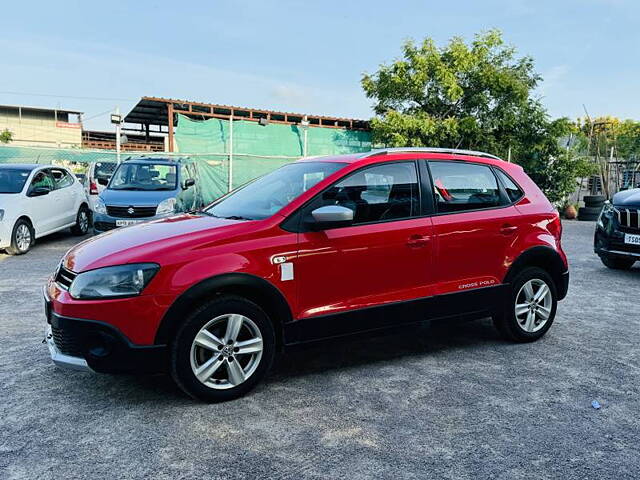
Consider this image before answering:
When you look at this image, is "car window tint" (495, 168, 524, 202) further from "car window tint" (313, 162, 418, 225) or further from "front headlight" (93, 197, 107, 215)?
"front headlight" (93, 197, 107, 215)

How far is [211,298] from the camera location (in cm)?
345

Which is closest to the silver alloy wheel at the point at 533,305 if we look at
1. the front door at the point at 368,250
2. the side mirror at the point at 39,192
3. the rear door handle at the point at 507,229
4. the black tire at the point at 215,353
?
the rear door handle at the point at 507,229

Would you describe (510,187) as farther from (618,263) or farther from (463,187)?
(618,263)

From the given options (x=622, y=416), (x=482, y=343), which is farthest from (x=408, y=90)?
(x=622, y=416)

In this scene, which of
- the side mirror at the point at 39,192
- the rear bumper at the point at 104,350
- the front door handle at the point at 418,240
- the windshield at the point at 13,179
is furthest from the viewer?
the side mirror at the point at 39,192

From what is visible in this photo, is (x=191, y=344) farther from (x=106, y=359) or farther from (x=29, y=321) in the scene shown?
(x=29, y=321)

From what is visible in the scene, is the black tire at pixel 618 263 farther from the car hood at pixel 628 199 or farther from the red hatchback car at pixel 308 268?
the red hatchback car at pixel 308 268

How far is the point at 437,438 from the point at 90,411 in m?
2.10

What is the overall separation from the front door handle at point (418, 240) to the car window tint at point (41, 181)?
8785 mm

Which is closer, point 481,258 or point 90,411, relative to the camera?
point 90,411

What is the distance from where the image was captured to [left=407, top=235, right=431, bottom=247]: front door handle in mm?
4090

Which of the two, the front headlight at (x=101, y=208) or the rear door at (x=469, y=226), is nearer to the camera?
the rear door at (x=469, y=226)

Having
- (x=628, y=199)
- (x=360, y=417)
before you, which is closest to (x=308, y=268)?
(x=360, y=417)

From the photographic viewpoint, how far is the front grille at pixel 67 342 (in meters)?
3.31
